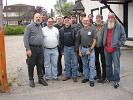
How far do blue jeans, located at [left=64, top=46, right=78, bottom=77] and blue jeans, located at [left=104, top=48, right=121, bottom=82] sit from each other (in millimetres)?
1007

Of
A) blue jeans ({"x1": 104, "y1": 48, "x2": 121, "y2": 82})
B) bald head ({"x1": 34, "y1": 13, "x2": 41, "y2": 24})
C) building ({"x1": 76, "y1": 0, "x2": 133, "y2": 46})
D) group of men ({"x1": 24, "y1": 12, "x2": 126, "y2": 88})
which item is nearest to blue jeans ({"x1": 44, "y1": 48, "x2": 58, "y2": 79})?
group of men ({"x1": 24, "y1": 12, "x2": 126, "y2": 88})

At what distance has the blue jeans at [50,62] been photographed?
33.1 ft

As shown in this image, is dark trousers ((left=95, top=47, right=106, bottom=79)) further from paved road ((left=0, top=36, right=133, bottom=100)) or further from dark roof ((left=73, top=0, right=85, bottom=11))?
dark roof ((left=73, top=0, right=85, bottom=11))

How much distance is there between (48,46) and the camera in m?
10.0

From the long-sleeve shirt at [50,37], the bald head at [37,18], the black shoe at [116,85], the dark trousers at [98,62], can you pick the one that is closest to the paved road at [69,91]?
the black shoe at [116,85]

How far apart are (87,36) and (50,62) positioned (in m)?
1.45

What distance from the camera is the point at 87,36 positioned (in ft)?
31.2

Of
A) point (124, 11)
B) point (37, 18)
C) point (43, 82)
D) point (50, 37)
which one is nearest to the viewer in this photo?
point (37, 18)

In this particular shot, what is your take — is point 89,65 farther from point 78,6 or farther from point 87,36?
point 78,6

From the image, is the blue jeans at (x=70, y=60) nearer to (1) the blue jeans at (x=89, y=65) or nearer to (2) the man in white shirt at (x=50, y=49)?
(2) the man in white shirt at (x=50, y=49)

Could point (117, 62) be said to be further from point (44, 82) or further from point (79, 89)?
point (44, 82)

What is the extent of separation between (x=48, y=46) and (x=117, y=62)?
2.05 m

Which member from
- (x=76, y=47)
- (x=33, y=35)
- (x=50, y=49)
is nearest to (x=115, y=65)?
(x=76, y=47)

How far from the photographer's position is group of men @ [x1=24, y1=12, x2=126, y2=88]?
920 cm
